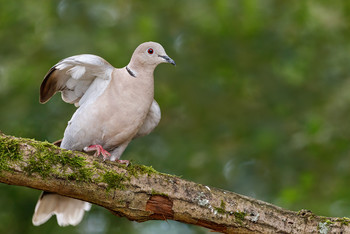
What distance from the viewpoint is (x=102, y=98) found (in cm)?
495

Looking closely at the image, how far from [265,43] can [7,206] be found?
13.8ft

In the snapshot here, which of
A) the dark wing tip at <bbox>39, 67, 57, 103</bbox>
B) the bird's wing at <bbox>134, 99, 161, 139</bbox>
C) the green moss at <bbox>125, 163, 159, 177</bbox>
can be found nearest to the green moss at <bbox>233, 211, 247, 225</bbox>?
the green moss at <bbox>125, 163, 159, 177</bbox>

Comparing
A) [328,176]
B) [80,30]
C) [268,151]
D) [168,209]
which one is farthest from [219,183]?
[168,209]

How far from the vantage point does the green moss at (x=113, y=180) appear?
12.5 ft

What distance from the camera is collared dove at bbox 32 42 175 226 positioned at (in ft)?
16.0

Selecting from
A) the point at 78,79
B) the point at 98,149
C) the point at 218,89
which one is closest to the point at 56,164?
the point at 98,149

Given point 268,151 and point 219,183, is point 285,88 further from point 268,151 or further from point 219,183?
point 219,183

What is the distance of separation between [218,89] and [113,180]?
3.97 metres

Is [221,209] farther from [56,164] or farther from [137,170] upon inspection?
[56,164]

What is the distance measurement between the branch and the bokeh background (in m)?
2.52

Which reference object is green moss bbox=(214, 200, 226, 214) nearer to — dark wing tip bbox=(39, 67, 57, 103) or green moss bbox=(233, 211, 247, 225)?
green moss bbox=(233, 211, 247, 225)

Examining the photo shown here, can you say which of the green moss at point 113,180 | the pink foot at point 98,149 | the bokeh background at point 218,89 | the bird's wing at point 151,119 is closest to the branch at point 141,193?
the green moss at point 113,180

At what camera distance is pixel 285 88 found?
7453mm

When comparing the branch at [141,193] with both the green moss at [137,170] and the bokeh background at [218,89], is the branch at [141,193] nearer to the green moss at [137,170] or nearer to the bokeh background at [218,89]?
the green moss at [137,170]
